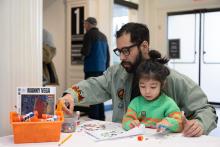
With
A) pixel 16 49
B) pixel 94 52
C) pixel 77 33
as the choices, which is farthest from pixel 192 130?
pixel 77 33

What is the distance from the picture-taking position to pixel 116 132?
129 centimetres

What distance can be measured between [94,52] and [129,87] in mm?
2407

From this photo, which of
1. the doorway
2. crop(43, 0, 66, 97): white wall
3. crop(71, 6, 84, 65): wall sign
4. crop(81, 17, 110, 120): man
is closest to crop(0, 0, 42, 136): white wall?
crop(81, 17, 110, 120): man

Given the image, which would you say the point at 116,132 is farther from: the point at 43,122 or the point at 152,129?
the point at 43,122

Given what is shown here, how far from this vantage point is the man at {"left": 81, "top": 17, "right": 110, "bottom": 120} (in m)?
3.95

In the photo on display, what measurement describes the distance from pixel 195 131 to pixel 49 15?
4.72 m

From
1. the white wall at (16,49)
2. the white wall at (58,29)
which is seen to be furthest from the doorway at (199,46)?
the white wall at (16,49)

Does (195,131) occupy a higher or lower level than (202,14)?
lower

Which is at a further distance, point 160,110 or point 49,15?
point 49,15

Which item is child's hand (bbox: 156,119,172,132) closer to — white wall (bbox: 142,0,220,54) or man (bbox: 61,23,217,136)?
man (bbox: 61,23,217,136)

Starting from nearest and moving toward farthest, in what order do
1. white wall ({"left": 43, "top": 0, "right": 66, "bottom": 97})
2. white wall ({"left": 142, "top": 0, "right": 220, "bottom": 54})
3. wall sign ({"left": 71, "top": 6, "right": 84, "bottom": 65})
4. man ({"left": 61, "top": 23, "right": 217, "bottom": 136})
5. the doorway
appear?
man ({"left": 61, "top": 23, "right": 217, "bottom": 136}) → wall sign ({"left": 71, "top": 6, "right": 84, "bottom": 65}) → white wall ({"left": 43, "top": 0, "right": 66, "bottom": 97}) → the doorway → white wall ({"left": 142, "top": 0, "right": 220, "bottom": 54})

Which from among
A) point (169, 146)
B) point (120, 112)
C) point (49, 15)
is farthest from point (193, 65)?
point (169, 146)

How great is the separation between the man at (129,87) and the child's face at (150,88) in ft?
0.45

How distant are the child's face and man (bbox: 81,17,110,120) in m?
2.57
